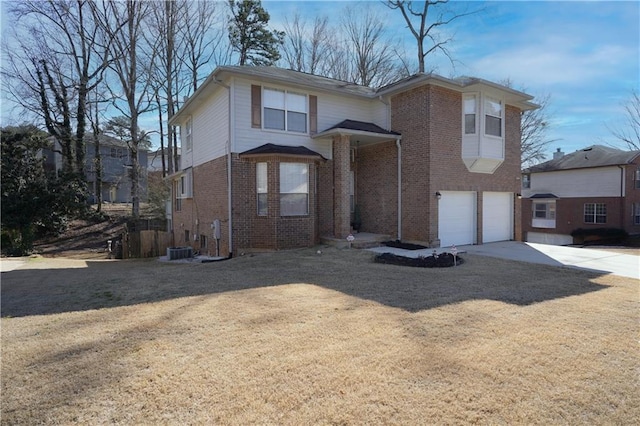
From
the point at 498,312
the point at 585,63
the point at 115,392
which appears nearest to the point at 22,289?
the point at 115,392

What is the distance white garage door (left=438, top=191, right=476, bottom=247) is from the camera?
40.5 feet

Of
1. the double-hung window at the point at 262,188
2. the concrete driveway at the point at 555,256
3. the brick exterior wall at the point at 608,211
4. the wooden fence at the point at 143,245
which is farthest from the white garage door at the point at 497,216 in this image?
the brick exterior wall at the point at 608,211

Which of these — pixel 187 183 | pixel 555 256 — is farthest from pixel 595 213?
pixel 187 183

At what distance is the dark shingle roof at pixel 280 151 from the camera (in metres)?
11.5

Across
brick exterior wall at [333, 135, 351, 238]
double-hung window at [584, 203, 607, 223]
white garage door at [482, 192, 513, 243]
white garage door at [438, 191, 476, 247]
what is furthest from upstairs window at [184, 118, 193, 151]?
double-hung window at [584, 203, 607, 223]

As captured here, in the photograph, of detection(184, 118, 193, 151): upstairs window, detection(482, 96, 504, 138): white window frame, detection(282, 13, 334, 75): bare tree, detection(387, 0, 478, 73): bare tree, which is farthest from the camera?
detection(282, 13, 334, 75): bare tree

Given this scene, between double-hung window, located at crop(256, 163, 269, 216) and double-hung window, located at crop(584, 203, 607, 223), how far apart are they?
27.8 metres

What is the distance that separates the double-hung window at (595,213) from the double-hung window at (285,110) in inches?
1039

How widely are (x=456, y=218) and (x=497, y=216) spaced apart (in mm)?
2693

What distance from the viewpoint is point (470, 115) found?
1280cm

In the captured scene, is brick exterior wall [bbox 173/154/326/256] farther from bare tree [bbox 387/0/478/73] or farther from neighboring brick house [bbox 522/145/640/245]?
neighboring brick house [bbox 522/145/640/245]

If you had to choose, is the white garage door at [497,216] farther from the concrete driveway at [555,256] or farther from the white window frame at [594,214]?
the white window frame at [594,214]

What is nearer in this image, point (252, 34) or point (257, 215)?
point (257, 215)

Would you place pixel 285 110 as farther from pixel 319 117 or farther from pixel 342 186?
pixel 342 186
